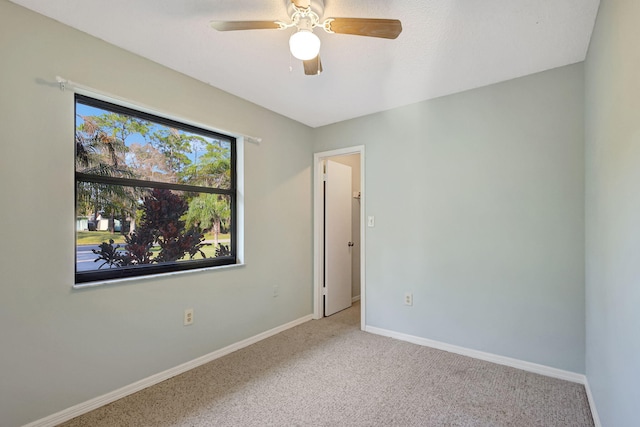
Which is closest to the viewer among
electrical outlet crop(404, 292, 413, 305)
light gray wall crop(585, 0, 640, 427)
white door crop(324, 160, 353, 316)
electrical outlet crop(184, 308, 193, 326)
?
light gray wall crop(585, 0, 640, 427)

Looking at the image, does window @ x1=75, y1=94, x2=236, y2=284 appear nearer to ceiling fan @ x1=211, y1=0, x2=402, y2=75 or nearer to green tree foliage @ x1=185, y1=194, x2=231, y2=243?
green tree foliage @ x1=185, y1=194, x2=231, y2=243

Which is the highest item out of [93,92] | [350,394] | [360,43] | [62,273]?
[360,43]

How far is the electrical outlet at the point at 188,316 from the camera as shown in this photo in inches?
95.5

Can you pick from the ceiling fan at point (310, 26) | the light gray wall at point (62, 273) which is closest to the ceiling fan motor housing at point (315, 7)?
the ceiling fan at point (310, 26)

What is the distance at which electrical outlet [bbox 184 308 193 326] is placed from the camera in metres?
2.43

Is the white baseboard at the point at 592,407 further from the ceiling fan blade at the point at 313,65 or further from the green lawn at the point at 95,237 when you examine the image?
the green lawn at the point at 95,237

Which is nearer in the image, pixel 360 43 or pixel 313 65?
pixel 313 65

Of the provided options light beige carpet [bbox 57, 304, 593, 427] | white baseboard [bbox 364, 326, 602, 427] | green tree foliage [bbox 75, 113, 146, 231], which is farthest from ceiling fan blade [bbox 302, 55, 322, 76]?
white baseboard [bbox 364, 326, 602, 427]

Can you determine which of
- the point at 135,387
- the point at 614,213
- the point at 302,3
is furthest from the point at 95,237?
the point at 614,213

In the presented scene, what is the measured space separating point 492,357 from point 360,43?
270 centimetres

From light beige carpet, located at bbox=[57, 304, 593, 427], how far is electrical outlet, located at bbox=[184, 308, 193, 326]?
38 cm

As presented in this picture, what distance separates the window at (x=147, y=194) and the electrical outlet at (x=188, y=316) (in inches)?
13.6

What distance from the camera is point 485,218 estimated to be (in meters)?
2.60

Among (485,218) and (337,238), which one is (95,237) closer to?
(337,238)
